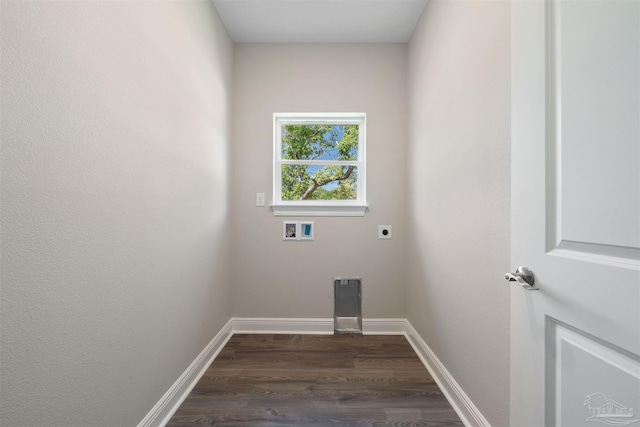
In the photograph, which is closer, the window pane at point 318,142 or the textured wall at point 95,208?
the textured wall at point 95,208

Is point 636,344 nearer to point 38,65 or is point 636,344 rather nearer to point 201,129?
point 38,65

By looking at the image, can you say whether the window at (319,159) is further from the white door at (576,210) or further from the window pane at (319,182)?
the white door at (576,210)

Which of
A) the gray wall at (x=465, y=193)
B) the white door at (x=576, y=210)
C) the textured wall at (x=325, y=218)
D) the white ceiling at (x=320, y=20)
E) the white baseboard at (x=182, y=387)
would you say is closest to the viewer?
the white door at (x=576, y=210)

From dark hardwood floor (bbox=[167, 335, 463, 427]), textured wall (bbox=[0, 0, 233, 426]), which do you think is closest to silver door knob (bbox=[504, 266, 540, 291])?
dark hardwood floor (bbox=[167, 335, 463, 427])

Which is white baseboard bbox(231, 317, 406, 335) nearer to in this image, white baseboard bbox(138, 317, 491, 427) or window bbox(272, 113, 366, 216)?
white baseboard bbox(138, 317, 491, 427)

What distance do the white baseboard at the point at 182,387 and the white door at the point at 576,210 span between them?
58.7 inches

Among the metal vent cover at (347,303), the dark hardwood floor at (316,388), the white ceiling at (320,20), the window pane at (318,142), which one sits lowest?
the dark hardwood floor at (316,388)

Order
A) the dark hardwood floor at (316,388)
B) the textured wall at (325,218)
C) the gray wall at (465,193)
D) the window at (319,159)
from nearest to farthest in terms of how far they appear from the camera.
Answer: the gray wall at (465,193) < the dark hardwood floor at (316,388) < the textured wall at (325,218) < the window at (319,159)

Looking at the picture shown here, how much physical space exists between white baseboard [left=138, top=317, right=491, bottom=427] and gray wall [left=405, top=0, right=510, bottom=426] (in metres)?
0.07

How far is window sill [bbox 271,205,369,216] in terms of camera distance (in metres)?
2.37

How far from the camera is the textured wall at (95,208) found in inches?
28.4

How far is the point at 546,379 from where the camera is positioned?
709mm

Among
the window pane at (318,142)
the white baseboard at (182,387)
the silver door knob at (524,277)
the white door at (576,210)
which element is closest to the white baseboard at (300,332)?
the white baseboard at (182,387)

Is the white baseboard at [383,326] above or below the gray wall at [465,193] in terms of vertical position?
below
